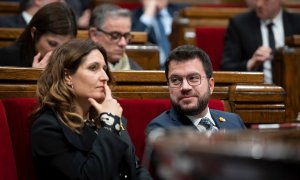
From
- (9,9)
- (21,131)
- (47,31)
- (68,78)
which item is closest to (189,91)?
(68,78)

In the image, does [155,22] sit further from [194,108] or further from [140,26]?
[194,108]

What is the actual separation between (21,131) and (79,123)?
148 mm

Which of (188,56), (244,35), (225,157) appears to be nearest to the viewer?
(225,157)

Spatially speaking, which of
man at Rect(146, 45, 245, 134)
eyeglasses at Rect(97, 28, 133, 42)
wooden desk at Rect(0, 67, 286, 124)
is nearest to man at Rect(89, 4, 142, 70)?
eyeglasses at Rect(97, 28, 133, 42)

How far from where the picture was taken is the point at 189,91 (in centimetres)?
147

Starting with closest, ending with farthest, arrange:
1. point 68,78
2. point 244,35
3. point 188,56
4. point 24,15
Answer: point 68,78
point 188,56
point 24,15
point 244,35

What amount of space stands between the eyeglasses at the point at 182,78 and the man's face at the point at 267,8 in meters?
1.08

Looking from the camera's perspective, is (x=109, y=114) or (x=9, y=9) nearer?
(x=109, y=114)

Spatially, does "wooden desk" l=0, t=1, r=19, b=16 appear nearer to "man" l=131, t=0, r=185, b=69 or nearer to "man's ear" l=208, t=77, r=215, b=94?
"man" l=131, t=0, r=185, b=69

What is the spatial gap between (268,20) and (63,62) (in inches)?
50.5

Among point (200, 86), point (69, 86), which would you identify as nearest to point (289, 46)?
point (200, 86)

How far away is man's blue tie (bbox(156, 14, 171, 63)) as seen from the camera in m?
2.82

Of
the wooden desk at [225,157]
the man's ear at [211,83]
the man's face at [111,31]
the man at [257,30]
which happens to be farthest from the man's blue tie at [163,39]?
the wooden desk at [225,157]

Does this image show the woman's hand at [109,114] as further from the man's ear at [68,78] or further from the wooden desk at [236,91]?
the wooden desk at [236,91]
